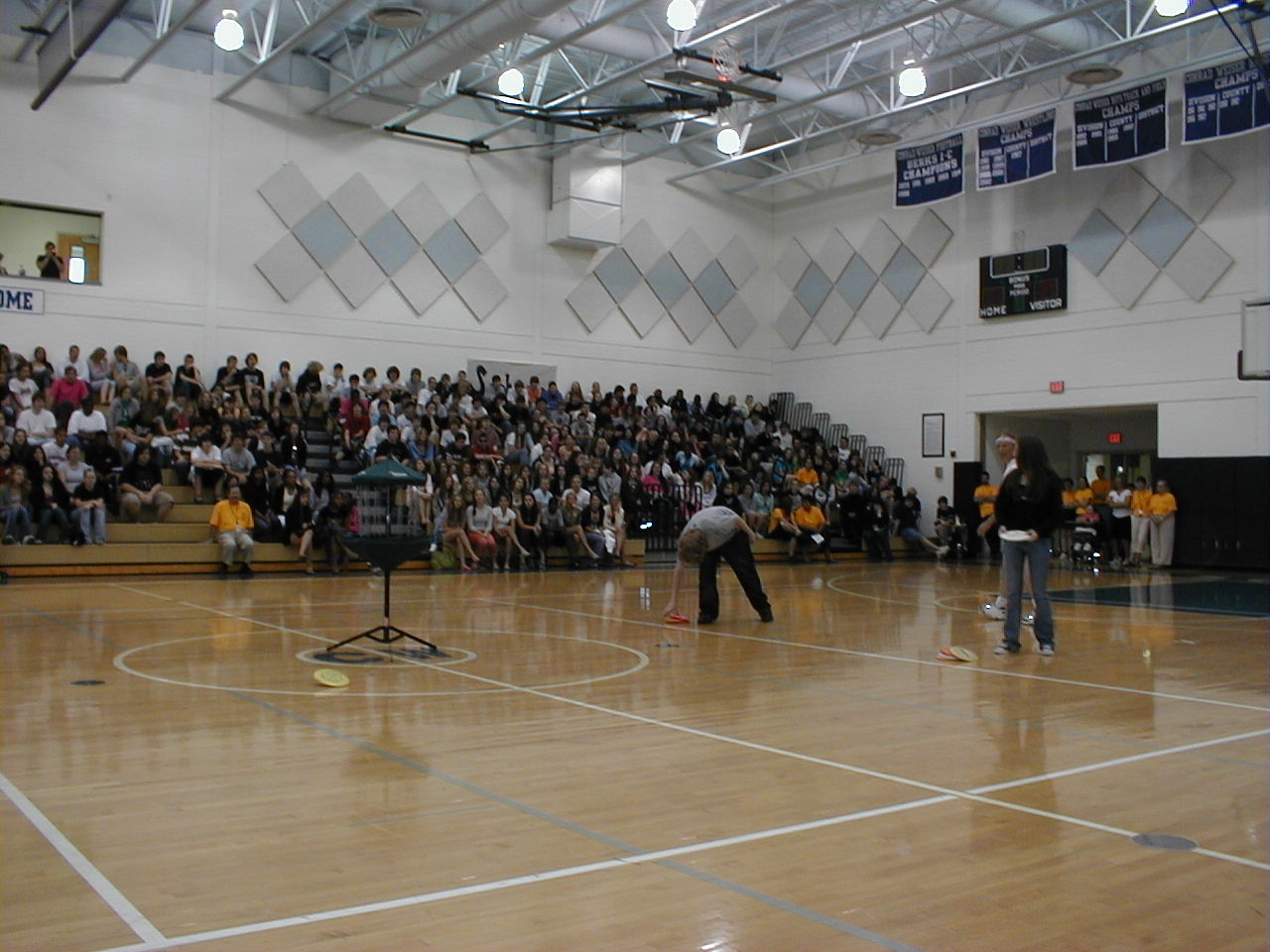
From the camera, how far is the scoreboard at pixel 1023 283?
24.4m

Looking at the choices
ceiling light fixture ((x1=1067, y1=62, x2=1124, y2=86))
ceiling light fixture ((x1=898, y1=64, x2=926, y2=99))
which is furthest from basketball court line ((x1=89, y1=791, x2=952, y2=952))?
ceiling light fixture ((x1=1067, y1=62, x2=1124, y2=86))

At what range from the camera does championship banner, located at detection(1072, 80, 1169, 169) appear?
20969mm

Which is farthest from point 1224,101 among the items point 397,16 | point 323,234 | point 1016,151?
point 323,234

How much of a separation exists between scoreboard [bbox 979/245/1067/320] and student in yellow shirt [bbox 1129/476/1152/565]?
427 cm

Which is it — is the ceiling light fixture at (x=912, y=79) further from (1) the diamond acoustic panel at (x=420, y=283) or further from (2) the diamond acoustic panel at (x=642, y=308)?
(1) the diamond acoustic panel at (x=420, y=283)

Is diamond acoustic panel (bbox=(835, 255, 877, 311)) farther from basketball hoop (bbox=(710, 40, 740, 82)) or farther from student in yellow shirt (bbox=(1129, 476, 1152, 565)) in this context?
basketball hoop (bbox=(710, 40, 740, 82))

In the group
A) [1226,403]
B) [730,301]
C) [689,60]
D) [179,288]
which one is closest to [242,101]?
[179,288]

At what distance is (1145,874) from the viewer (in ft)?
13.2

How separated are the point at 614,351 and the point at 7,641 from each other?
19.2m

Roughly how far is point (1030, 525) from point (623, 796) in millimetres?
5640

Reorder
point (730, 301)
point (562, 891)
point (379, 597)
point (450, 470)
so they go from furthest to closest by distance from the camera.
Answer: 1. point (730, 301)
2. point (450, 470)
3. point (379, 597)
4. point (562, 891)

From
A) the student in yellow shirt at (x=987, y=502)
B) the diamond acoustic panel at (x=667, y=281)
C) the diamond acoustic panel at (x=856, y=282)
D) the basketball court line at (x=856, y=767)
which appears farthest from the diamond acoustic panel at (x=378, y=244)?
the basketball court line at (x=856, y=767)

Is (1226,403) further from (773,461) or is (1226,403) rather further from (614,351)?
(614,351)

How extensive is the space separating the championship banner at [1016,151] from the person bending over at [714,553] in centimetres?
1475
